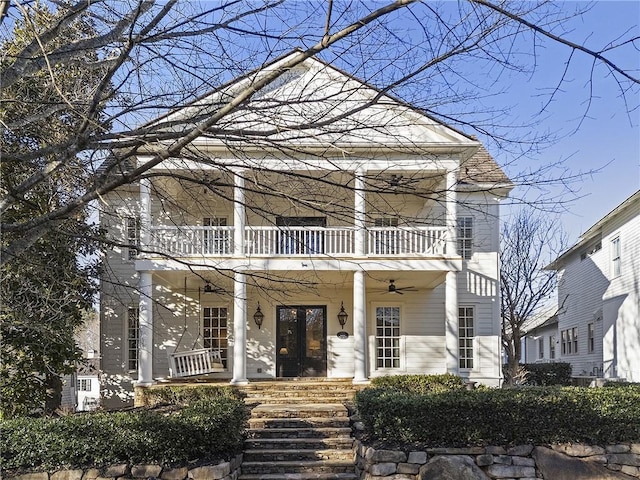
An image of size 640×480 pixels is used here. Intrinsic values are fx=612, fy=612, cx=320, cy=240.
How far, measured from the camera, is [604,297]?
19594 millimetres

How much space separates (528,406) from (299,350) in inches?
345

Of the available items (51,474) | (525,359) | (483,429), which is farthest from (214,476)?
(525,359)

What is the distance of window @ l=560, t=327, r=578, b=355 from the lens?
2326 centimetres

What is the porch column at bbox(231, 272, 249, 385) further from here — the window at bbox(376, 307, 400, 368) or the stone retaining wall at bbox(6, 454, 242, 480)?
the stone retaining wall at bbox(6, 454, 242, 480)

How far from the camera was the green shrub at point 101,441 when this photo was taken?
7.11 m

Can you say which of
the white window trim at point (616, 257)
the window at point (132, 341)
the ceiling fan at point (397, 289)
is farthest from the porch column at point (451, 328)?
the window at point (132, 341)

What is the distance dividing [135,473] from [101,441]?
56cm

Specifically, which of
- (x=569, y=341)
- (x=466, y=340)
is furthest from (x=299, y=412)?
(x=569, y=341)

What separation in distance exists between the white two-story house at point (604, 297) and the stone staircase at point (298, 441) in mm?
9454

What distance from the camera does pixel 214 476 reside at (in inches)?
281

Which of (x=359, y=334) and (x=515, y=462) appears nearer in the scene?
(x=515, y=462)

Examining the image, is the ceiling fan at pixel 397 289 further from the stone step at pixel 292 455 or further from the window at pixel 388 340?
the stone step at pixel 292 455

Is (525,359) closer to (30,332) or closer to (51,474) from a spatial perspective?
(30,332)

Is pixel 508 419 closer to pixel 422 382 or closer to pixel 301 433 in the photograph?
pixel 301 433
